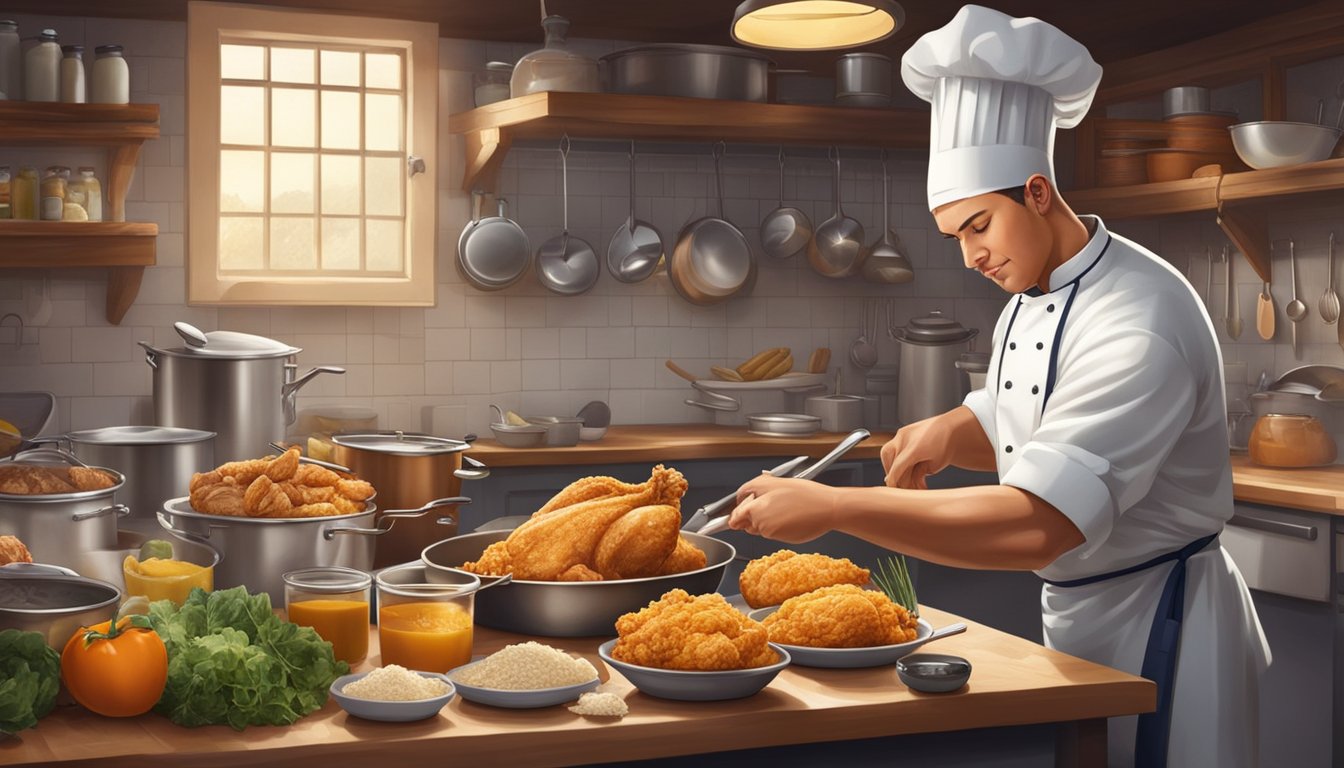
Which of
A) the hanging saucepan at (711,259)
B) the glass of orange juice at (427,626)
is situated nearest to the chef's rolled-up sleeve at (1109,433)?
the glass of orange juice at (427,626)

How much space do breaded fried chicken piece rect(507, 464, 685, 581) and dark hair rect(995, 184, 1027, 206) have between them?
0.75 meters

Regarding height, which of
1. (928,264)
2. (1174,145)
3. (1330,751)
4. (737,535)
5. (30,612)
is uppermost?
(1174,145)

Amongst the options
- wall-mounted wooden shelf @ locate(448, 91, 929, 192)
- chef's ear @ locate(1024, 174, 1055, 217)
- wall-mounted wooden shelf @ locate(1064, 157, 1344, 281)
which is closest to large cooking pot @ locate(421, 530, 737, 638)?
chef's ear @ locate(1024, 174, 1055, 217)

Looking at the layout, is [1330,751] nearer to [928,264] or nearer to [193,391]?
[928,264]

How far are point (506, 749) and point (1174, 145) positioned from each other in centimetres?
404

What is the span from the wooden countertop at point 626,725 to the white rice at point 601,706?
0.01 metres

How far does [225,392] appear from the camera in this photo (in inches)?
153

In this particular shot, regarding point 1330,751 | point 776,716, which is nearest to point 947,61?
point 776,716

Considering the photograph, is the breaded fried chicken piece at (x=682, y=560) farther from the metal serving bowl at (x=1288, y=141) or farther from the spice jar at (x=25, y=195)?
the spice jar at (x=25, y=195)

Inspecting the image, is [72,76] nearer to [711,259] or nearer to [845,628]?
[711,259]

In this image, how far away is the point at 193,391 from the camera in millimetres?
3898

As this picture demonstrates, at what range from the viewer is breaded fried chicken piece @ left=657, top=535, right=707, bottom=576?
2.15 m

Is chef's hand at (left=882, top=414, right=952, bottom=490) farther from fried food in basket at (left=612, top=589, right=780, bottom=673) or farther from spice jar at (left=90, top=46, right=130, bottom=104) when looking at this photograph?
spice jar at (left=90, top=46, right=130, bottom=104)

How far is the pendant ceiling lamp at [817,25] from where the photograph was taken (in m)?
2.86
